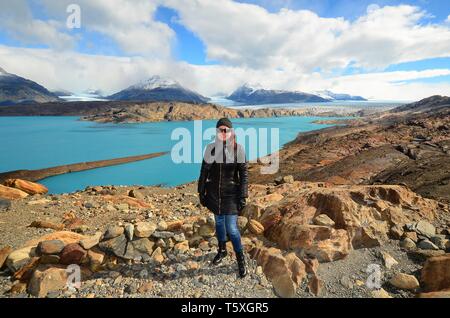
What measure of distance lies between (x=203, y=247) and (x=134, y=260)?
4.57ft

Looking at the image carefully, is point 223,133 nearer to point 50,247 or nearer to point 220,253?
point 220,253

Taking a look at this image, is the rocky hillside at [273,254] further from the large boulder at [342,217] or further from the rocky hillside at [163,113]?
the rocky hillside at [163,113]

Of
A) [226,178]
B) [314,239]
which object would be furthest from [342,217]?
[226,178]

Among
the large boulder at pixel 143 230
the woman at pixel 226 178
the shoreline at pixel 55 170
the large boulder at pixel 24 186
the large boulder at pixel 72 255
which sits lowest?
the shoreline at pixel 55 170

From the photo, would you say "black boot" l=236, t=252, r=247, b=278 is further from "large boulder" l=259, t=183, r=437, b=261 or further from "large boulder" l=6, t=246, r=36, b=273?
"large boulder" l=6, t=246, r=36, b=273

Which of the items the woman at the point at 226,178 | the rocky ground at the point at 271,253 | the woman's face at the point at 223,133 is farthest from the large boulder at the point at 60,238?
the woman's face at the point at 223,133

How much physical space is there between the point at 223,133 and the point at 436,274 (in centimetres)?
412

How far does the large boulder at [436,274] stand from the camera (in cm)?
479

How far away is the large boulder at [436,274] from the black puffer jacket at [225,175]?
10.5ft

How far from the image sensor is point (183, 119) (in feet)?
478

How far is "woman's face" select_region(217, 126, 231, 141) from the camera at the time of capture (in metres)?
5.14
